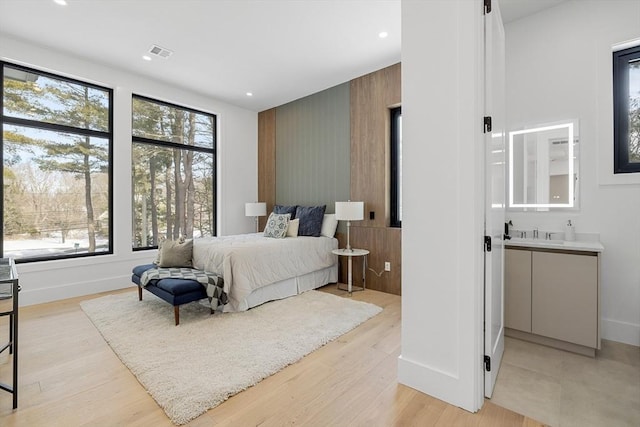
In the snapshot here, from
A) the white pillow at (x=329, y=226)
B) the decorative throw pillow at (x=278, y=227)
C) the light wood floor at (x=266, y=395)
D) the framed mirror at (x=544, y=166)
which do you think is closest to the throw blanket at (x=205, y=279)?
the light wood floor at (x=266, y=395)

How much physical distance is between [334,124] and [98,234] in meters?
3.65

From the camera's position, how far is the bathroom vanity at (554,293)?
2219 mm

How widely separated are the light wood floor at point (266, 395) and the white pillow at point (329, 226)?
2026 millimetres

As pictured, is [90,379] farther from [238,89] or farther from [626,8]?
[626,8]

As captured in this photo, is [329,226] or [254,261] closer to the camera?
[254,261]

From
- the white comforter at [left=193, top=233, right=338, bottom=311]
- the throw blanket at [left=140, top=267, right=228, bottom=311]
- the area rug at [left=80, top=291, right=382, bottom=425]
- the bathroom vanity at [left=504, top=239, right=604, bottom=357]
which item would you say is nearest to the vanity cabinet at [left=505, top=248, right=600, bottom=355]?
the bathroom vanity at [left=504, top=239, right=604, bottom=357]

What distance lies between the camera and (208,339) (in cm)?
249

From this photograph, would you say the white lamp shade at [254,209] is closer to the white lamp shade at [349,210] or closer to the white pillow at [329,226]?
the white pillow at [329,226]

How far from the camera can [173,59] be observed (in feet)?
12.5

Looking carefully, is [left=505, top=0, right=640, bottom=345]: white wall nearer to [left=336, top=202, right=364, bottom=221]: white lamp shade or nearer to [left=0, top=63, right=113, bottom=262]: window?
[left=336, top=202, right=364, bottom=221]: white lamp shade

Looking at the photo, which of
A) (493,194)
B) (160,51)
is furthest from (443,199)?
(160,51)

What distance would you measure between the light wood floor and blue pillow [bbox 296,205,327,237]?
2.04m

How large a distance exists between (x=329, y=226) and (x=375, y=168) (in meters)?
1.06

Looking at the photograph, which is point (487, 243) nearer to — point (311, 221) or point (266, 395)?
point (266, 395)
